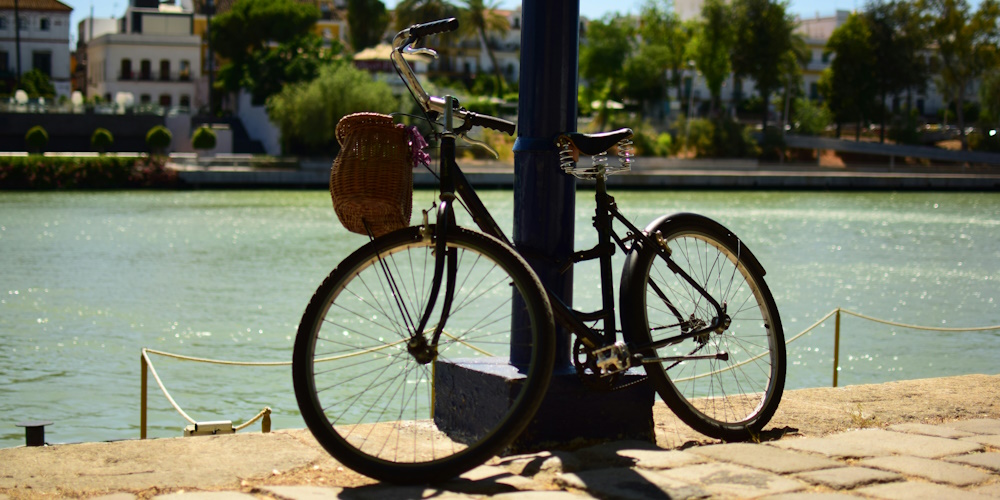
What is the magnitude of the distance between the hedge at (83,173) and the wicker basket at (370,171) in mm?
45147

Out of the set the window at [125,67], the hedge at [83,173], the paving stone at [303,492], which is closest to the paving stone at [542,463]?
the paving stone at [303,492]

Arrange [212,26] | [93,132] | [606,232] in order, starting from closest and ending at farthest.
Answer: [606,232] < [93,132] < [212,26]

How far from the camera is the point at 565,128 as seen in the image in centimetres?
355

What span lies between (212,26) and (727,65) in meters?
32.4

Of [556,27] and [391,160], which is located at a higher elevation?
[556,27]

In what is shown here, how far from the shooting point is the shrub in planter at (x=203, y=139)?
52.9m

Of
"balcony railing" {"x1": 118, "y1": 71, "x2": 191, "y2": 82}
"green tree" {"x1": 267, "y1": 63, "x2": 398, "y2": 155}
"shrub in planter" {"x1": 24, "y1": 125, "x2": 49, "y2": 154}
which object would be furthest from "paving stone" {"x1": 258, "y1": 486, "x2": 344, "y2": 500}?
"balcony railing" {"x1": 118, "y1": 71, "x2": 191, "y2": 82}

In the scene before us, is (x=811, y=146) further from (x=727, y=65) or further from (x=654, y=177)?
(x=654, y=177)

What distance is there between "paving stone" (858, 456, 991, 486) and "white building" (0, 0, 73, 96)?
266 feet

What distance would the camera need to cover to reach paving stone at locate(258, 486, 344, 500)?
8.98 ft

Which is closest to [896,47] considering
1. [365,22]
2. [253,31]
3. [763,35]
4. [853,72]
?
[853,72]

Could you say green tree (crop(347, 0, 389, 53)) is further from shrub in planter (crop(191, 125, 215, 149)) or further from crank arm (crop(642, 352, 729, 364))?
crank arm (crop(642, 352, 729, 364))

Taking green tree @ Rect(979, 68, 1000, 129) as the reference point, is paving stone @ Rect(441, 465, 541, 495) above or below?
below

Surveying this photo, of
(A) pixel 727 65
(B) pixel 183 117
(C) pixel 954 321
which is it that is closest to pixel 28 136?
(B) pixel 183 117
